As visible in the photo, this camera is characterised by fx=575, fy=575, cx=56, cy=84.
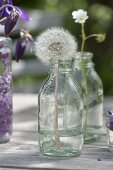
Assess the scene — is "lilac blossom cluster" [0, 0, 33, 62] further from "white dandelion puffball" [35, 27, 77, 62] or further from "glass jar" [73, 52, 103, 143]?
"glass jar" [73, 52, 103, 143]

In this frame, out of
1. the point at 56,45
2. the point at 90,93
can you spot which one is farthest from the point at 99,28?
the point at 56,45

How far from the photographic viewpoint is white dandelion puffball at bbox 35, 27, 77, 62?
4.56ft

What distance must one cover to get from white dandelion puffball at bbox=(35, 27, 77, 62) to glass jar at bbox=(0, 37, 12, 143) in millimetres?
154

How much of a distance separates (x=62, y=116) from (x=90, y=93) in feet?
0.81

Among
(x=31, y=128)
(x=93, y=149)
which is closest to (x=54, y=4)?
(x=31, y=128)

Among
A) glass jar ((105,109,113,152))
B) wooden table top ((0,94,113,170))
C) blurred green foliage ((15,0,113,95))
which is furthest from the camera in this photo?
blurred green foliage ((15,0,113,95))

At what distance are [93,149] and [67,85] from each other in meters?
0.20

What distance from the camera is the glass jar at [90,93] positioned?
1.59m

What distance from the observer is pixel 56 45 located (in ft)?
4.57

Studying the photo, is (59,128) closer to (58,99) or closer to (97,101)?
(58,99)

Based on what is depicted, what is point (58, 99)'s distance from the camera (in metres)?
1.43

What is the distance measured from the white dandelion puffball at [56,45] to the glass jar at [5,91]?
154 mm

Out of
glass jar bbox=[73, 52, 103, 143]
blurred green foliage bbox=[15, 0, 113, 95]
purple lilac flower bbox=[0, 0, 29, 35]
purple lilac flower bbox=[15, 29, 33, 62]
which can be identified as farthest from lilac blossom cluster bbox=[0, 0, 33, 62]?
blurred green foliage bbox=[15, 0, 113, 95]

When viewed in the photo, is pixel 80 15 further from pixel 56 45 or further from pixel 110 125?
pixel 110 125
